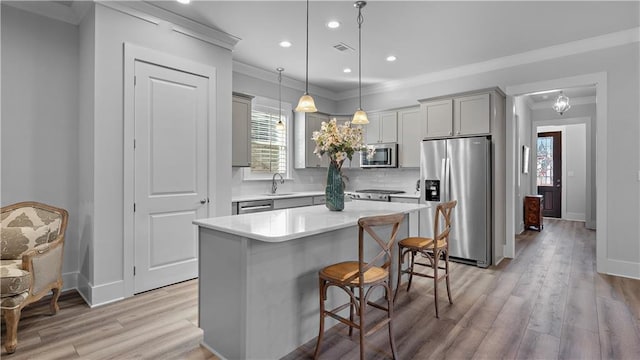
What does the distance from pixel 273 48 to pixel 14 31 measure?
2603 mm

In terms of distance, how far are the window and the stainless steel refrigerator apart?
2.47 meters

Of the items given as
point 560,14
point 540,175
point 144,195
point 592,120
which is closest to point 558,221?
point 540,175

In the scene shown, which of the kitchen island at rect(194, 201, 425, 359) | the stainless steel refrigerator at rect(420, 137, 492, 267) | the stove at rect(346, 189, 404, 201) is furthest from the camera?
the stove at rect(346, 189, 404, 201)

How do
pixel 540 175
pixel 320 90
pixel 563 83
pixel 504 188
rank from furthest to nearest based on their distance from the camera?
pixel 540 175, pixel 320 90, pixel 504 188, pixel 563 83

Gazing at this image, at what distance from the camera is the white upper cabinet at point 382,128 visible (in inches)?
224

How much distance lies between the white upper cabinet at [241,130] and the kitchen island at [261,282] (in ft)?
7.28

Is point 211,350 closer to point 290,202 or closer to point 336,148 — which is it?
point 336,148

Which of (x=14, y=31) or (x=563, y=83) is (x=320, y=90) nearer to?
(x=563, y=83)

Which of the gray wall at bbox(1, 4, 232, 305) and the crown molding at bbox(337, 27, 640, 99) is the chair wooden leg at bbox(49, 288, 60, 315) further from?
the crown molding at bbox(337, 27, 640, 99)

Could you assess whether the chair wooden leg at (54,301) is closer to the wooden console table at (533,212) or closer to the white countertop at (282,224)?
the white countertop at (282,224)

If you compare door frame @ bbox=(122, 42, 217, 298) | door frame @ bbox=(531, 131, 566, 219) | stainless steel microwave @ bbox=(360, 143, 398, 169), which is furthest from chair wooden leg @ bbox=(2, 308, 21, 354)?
door frame @ bbox=(531, 131, 566, 219)

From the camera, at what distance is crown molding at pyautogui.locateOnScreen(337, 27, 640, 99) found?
379cm

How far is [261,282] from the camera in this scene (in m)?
2.00

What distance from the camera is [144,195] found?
3.22m
